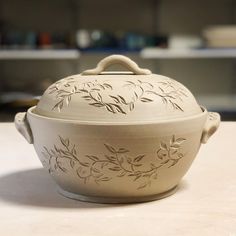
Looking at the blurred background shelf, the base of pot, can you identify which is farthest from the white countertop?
the blurred background shelf

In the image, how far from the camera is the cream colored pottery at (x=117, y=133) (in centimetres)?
55

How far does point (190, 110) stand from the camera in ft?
1.96

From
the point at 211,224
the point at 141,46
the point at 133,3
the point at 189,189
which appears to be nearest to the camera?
the point at 211,224

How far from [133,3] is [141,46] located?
1.22ft

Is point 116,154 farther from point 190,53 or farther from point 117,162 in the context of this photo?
point 190,53

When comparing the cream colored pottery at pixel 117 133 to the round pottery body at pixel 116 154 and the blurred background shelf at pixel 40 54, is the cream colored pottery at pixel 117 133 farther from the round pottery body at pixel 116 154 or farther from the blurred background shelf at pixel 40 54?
the blurred background shelf at pixel 40 54

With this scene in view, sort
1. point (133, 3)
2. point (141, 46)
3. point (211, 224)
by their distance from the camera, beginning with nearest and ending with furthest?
point (211, 224) → point (141, 46) → point (133, 3)

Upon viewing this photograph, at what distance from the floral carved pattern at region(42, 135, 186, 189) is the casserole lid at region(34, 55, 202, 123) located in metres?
0.03

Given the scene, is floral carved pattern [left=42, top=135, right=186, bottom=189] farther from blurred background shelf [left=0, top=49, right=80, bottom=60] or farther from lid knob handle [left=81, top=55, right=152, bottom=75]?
blurred background shelf [left=0, top=49, right=80, bottom=60]

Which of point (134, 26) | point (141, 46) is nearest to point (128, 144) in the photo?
point (141, 46)

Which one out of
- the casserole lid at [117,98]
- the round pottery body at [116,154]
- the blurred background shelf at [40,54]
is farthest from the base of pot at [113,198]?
the blurred background shelf at [40,54]

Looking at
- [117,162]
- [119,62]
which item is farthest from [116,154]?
[119,62]

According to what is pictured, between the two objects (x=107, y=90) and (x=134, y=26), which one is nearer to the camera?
(x=107, y=90)

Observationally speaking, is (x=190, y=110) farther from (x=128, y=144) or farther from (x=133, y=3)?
(x=133, y=3)
